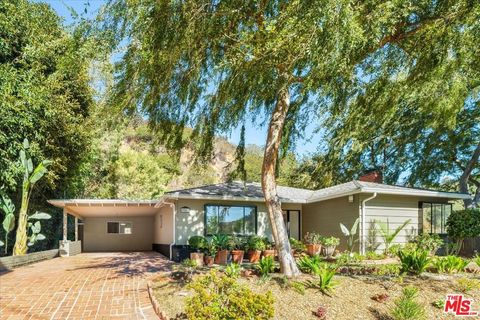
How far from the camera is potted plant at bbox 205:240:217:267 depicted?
38.2 ft

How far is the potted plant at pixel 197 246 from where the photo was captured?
11570 mm

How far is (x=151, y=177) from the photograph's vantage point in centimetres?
2755

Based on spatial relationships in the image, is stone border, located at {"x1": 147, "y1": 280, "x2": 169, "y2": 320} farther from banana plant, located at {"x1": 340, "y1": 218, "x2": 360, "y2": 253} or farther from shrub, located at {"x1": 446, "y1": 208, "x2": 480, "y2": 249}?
shrub, located at {"x1": 446, "y1": 208, "x2": 480, "y2": 249}

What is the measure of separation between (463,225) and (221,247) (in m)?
8.86

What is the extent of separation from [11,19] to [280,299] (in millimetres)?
14037

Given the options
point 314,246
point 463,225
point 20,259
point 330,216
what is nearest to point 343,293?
point 314,246

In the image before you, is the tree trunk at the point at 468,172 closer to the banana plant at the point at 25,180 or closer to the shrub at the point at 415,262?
the shrub at the point at 415,262

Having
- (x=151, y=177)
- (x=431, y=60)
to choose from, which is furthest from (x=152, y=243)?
(x=431, y=60)

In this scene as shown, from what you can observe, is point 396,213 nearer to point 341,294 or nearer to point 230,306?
point 341,294

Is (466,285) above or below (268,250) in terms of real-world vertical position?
above

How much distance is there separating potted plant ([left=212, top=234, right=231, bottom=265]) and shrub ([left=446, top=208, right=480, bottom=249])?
8420mm

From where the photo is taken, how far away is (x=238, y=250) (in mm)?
12250

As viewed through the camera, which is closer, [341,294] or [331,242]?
[341,294]

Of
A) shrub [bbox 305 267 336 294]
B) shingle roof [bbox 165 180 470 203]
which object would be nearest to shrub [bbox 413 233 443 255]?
shingle roof [bbox 165 180 470 203]
